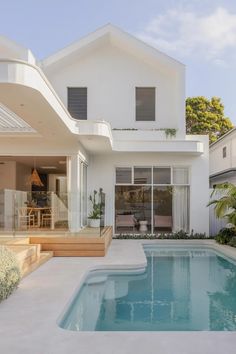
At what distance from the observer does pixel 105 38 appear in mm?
16875

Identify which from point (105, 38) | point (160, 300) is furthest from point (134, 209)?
point (160, 300)

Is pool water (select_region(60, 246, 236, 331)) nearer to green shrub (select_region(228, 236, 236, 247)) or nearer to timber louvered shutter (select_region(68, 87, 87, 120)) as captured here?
green shrub (select_region(228, 236, 236, 247))

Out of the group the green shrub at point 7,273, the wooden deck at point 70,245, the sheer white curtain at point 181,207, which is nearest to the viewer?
the green shrub at point 7,273

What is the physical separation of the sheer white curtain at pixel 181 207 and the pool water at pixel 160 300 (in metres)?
4.99

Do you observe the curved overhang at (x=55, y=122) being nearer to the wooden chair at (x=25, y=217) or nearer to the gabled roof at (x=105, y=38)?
the wooden chair at (x=25, y=217)

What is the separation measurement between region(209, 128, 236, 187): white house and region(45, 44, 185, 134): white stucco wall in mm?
3915

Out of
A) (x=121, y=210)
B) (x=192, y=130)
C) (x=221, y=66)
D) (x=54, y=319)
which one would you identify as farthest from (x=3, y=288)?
(x=192, y=130)

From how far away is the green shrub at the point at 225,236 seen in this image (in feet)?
48.3

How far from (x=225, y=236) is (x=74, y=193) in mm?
6431

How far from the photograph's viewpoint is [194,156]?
54.6 ft

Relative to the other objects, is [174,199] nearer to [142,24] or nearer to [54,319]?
[142,24]

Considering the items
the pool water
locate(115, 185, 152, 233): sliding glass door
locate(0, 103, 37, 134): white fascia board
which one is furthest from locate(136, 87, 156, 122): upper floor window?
the pool water

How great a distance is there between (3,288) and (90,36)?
13.1 meters

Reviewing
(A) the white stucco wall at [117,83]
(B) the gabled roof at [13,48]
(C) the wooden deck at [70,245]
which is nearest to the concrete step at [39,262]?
(C) the wooden deck at [70,245]
